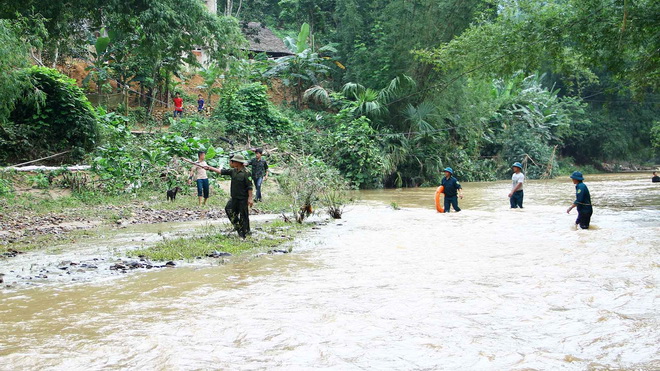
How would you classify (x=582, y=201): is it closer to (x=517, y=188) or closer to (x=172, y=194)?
(x=517, y=188)

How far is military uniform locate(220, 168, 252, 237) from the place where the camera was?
10.5 m

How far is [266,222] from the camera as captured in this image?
1348 centimetres

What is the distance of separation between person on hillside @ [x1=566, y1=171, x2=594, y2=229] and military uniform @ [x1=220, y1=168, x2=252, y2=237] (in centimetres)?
654

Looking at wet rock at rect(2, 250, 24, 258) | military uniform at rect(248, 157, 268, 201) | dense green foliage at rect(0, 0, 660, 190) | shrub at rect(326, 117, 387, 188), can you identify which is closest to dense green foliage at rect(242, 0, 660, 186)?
dense green foliage at rect(0, 0, 660, 190)

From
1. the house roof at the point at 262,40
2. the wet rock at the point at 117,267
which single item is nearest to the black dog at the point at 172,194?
the wet rock at the point at 117,267

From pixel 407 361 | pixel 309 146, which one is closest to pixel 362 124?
pixel 309 146

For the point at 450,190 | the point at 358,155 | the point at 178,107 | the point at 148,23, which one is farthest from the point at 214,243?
the point at 178,107

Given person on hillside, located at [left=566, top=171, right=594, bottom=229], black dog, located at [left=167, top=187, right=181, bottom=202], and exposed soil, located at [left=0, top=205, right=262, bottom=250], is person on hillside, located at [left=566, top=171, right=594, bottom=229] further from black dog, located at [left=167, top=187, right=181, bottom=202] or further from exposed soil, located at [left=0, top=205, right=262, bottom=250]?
black dog, located at [left=167, top=187, right=181, bottom=202]

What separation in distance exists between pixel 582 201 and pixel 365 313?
7.67 m

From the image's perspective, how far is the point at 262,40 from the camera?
39.4 metres

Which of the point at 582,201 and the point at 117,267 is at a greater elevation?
the point at 582,201

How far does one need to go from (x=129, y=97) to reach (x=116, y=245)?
21.3 metres

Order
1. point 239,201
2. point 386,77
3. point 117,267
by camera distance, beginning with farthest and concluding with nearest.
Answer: point 386,77
point 239,201
point 117,267

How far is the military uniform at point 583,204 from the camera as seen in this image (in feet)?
38.9
